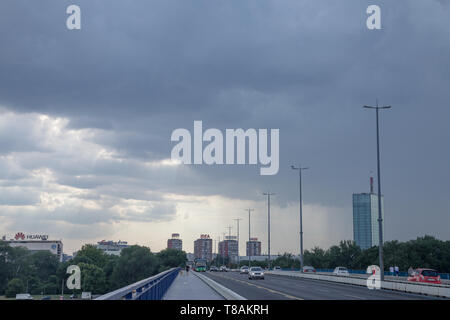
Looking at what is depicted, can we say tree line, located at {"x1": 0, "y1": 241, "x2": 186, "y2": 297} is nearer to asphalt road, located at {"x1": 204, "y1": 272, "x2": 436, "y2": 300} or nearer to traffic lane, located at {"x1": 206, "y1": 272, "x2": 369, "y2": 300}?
traffic lane, located at {"x1": 206, "y1": 272, "x2": 369, "y2": 300}

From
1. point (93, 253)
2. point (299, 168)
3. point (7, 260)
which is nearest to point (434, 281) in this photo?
point (299, 168)

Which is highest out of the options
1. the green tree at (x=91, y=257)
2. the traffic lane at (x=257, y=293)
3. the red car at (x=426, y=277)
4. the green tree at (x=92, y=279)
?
the traffic lane at (x=257, y=293)

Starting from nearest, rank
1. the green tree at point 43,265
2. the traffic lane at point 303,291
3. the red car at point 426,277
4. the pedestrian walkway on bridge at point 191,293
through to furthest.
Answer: the pedestrian walkway on bridge at point 191,293 → the traffic lane at point 303,291 → the red car at point 426,277 → the green tree at point 43,265

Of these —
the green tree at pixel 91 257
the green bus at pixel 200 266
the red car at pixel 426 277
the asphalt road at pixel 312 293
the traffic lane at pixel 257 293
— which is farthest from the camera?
the green tree at pixel 91 257

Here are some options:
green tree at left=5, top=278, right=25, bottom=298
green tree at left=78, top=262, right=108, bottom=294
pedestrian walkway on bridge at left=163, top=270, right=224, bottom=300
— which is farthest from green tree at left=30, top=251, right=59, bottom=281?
pedestrian walkway on bridge at left=163, top=270, right=224, bottom=300

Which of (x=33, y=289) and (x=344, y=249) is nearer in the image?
(x=33, y=289)

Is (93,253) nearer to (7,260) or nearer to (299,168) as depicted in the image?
(7,260)

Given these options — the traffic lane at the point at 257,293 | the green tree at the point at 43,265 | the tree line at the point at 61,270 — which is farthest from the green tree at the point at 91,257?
the traffic lane at the point at 257,293

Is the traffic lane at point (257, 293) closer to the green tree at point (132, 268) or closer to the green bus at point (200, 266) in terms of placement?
the green bus at point (200, 266)

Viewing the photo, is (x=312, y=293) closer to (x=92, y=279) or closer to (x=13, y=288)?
(x=13, y=288)

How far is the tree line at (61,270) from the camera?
427 feet
